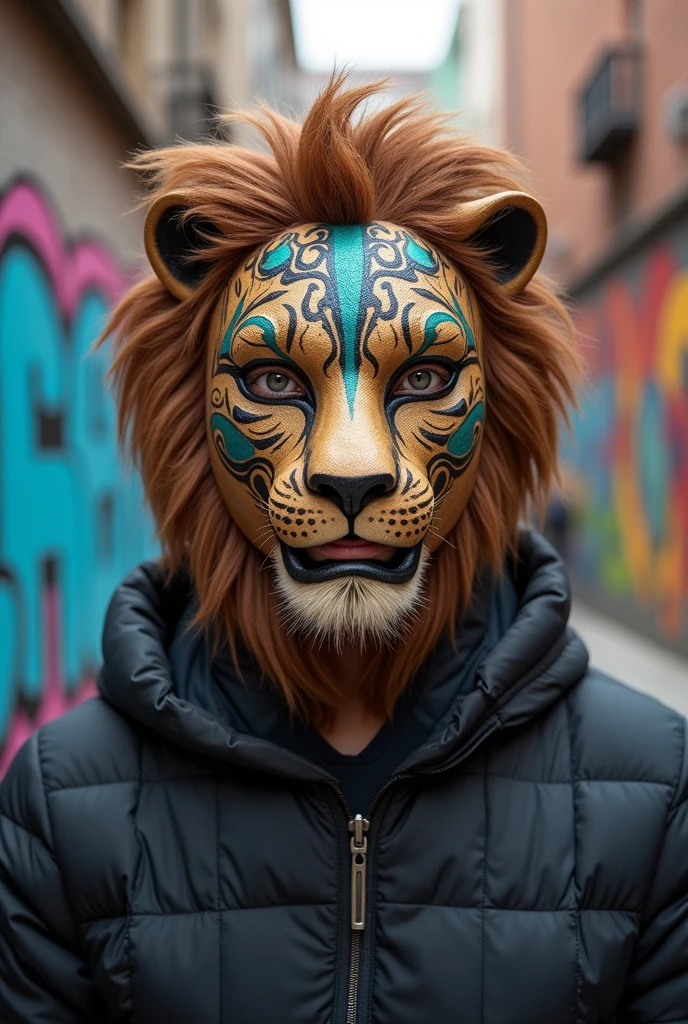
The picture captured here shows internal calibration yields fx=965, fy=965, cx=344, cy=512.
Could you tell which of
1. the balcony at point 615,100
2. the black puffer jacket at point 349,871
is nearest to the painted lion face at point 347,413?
the black puffer jacket at point 349,871

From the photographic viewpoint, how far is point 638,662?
845 centimetres

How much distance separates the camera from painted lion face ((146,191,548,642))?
150 centimetres

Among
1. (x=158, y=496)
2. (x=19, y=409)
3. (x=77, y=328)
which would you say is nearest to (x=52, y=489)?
(x=19, y=409)

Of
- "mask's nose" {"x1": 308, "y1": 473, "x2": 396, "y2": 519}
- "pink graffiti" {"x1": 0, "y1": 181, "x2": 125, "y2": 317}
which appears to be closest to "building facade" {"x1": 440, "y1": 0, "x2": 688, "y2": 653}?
"pink graffiti" {"x1": 0, "y1": 181, "x2": 125, "y2": 317}

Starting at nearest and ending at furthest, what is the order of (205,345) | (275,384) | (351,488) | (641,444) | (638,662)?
1. (351,488)
2. (275,384)
3. (205,345)
4. (638,662)
5. (641,444)

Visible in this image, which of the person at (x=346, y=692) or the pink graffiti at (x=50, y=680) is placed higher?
the person at (x=346, y=692)

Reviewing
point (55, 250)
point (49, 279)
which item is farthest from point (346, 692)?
point (55, 250)

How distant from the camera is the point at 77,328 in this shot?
534cm

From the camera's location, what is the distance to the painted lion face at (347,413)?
150cm

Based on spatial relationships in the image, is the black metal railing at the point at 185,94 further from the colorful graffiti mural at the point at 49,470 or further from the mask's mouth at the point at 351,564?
the mask's mouth at the point at 351,564

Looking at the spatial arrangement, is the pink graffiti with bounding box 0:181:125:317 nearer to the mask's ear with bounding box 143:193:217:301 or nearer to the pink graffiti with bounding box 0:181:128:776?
the pink graffiti with bounding box 0:181:128:776

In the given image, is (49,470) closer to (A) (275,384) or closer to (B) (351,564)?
(A) (275,384)

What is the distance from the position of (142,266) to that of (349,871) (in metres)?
1.73

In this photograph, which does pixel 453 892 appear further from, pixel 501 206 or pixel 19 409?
pixel 19 409
